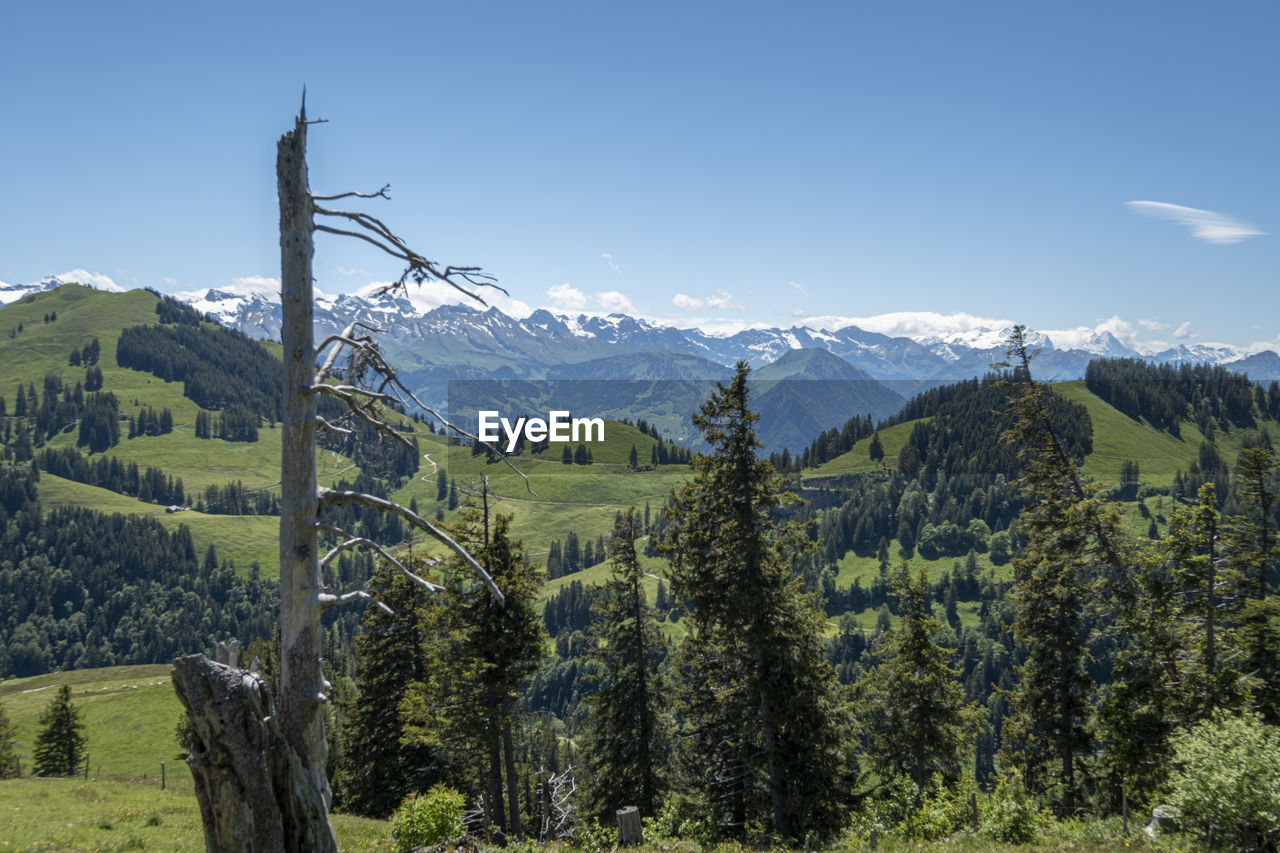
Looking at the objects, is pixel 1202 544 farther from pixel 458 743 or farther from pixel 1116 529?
pixel 458 743

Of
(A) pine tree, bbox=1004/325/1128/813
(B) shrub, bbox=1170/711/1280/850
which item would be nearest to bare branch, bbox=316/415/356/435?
(B) shrub, bbox=1170/711/1280/850

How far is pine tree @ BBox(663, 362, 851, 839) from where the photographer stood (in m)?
27.2

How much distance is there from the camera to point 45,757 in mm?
70938

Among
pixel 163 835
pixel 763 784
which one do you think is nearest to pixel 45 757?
pixel 163 835

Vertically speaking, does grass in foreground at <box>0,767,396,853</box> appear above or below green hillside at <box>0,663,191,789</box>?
above

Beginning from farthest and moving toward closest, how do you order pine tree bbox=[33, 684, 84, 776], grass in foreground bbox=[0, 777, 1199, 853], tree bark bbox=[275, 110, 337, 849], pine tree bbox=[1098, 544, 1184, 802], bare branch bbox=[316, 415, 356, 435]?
1. pine tree bbox=[33, 684, 84, 776]
2. pine tree bbox=[1098, 544, 1184, 802]
3. grass in foreground bbox=[0, 777, 1199, 853]
4. bare branch bbox=[316, 415, 356, 435]
5. tree bark bbox=[275, 110, 337, 849]

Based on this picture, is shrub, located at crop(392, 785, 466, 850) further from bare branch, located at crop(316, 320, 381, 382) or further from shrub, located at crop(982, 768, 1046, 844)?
shrub, located at crop(982, 768, 1046, 844)

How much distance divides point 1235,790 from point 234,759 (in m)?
18.4

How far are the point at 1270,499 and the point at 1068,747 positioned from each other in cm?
1408

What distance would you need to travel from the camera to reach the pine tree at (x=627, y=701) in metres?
34.7

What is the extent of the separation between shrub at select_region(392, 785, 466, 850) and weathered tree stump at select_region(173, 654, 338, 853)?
10.8 meters

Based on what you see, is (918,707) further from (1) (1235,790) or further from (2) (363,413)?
(2) (363,413)

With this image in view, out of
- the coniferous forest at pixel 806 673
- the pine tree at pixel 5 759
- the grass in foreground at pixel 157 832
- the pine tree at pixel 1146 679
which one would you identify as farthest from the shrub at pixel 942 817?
the pine tree at pixel 5 759

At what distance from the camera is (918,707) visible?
1363 inches
